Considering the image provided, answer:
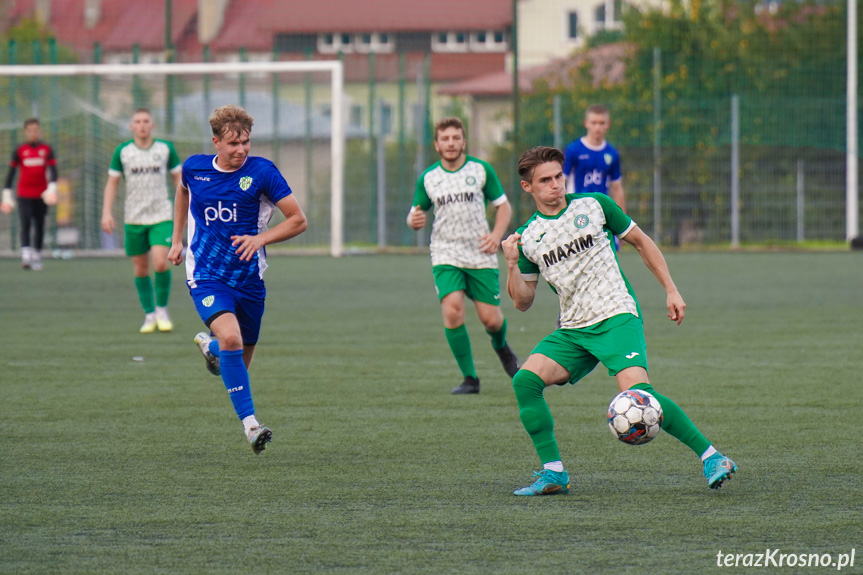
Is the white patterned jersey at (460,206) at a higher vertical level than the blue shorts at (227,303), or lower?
higher

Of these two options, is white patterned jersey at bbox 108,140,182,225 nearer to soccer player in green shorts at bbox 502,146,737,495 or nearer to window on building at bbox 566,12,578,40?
soccer player in green shorts at bbox 502,146,737,495

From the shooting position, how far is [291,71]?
23141mm

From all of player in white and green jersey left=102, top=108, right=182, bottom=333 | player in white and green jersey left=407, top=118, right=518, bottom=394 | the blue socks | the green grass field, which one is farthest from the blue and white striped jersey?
player in white and green jersey left=102, top=108, right=182, bottom=333

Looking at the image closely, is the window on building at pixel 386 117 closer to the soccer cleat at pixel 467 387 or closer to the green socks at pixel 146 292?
the green socks at pixel 146 292

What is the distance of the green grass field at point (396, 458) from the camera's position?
13.8ft

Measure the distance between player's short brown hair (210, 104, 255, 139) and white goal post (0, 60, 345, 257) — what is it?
16175 millimetres

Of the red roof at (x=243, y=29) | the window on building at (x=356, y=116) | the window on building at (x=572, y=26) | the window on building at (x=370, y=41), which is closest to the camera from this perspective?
the window on building at (x=356, y=116)

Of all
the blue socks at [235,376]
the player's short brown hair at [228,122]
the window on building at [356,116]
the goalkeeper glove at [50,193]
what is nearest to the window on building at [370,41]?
the window on building at [356,116]

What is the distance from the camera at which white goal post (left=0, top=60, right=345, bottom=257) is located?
21953mm

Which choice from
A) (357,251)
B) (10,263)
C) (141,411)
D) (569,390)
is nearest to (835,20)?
(357,251)

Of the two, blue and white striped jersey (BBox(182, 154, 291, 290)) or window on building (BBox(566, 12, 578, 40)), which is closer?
blue and white striped jersey (BBox(182, 154, 291, 290))

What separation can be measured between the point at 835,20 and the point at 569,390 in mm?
21120

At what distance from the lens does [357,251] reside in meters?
23.5

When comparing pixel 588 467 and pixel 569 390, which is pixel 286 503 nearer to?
pixel 588 467
